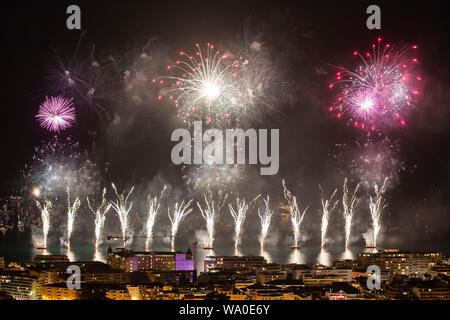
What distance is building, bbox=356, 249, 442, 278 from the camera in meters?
28.6

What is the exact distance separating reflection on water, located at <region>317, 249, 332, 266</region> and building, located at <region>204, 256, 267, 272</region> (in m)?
3.52

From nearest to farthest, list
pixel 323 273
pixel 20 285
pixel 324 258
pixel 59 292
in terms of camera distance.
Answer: pixel 59 292 < pixel 20 285 < pixel 323 273 < pixel 324 258

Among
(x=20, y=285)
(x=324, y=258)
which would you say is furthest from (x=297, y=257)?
(x=20, y=285)

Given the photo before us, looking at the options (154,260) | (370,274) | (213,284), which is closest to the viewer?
(213,284)

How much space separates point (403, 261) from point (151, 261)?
959 cm

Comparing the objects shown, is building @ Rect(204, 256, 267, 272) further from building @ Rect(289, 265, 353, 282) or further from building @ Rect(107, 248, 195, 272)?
building @ Rect(289, 265, 353, 282)

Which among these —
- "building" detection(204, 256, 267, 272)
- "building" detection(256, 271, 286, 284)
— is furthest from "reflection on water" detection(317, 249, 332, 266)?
"building" detection(256, 271, 286, 284)

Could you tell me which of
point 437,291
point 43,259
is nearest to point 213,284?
point 437,291

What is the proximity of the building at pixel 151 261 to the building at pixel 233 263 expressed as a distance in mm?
806

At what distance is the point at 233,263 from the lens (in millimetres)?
28141

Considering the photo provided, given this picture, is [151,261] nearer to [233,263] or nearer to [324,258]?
[233,263]
